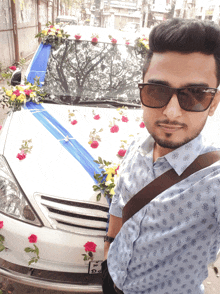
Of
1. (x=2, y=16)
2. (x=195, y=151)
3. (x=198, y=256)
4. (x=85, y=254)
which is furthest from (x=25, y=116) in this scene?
(x=2, y=16)

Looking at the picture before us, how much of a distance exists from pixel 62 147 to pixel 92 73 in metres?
1.21

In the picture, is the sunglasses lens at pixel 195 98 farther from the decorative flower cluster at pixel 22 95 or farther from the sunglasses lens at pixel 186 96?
the decorative flower cluster at pixel 22 95

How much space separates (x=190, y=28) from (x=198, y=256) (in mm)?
776

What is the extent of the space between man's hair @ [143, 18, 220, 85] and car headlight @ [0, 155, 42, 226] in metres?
1.20

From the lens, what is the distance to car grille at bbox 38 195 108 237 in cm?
146

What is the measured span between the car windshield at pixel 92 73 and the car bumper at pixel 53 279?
160 centimetres

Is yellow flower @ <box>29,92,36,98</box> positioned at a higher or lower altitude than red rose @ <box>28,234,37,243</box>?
higher

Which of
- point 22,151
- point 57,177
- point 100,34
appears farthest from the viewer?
point 100,34

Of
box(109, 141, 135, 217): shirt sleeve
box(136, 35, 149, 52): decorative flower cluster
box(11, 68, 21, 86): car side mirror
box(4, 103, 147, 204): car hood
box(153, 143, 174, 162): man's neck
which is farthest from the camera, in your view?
box(136, 35, 149, 52): decorative flower cluster

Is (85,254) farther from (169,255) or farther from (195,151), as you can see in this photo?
(195,151)

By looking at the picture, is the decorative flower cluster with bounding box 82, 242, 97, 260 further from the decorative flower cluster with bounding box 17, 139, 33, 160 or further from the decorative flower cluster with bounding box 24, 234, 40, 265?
the decorative flower cluster with bounding box 17, 139, 33, 160

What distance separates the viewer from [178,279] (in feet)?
2.85

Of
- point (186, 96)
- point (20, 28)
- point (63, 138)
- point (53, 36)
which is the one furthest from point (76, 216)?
point (20, 28)

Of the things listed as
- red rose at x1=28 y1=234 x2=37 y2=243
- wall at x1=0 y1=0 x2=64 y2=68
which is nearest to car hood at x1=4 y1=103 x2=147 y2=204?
red rose at x1=28 y1=234 x2=37 y2=243
